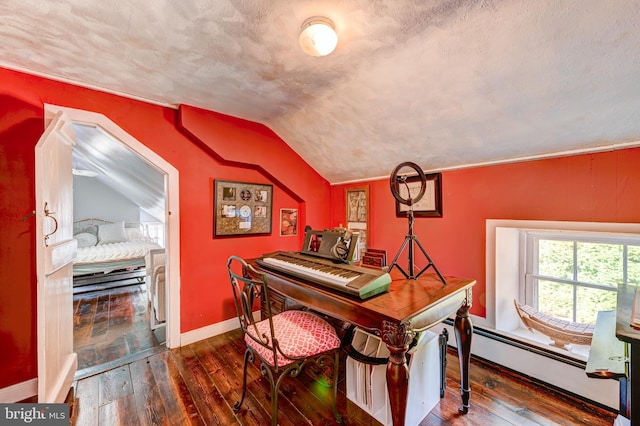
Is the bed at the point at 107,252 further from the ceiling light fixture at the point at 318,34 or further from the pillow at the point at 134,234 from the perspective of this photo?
Answer: the ceiling light fixture at the point at 318,34

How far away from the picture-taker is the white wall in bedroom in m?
5.73

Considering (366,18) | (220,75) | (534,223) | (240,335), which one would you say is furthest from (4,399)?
(534,223)

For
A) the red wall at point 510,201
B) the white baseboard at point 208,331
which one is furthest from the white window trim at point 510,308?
the white baseboard at point 208,331

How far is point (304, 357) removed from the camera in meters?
1.36

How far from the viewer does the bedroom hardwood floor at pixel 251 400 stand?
59.5 inches

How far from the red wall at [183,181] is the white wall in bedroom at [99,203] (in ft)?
17.1

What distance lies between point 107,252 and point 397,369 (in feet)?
16.7

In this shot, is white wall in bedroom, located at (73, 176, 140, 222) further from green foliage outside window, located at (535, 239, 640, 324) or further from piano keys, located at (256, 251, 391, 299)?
green foliage outside window, located at (535, 239, 640, 324)

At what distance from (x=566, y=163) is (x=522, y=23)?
42.0 inches

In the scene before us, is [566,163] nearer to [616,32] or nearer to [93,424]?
[616,32]

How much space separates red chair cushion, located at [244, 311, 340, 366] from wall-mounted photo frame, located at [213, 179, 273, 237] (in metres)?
1.35

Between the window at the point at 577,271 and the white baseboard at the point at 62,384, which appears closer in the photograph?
the white baseboard at the point at 62,384

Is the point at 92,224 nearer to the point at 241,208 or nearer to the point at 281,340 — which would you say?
the point at 241,208

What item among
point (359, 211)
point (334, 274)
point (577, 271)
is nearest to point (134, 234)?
point (359, 211)
